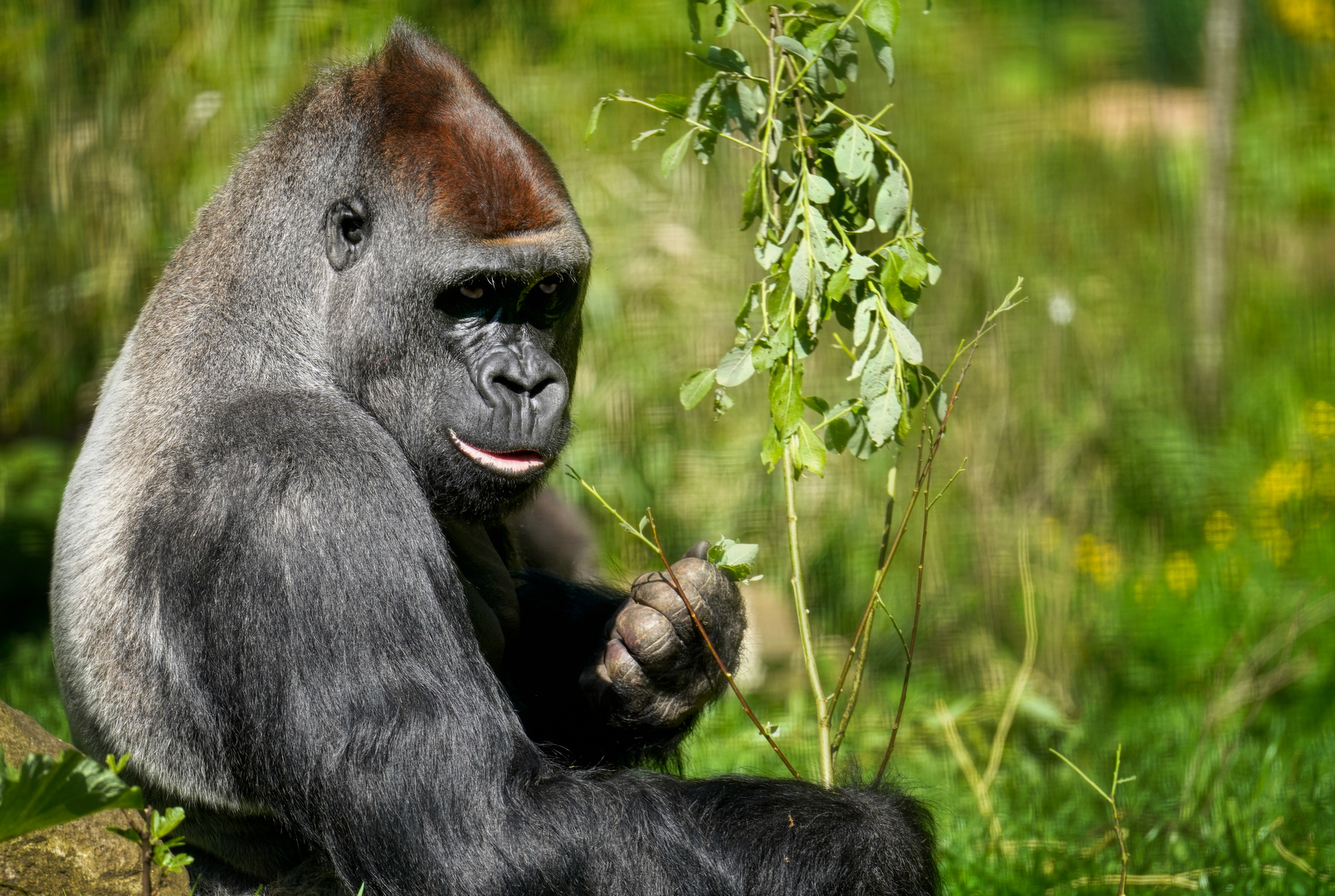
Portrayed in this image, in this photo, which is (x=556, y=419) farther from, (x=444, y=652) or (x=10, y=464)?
(x=10, y=464)

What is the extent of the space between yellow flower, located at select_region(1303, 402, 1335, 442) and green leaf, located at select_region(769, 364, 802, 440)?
5.06 meters

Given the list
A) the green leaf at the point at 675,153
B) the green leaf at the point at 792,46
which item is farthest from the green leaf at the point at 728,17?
the green leaf at the point at 675,153

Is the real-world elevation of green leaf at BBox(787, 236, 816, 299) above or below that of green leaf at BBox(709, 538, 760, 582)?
above

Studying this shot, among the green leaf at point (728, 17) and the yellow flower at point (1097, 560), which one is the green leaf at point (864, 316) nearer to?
the green leaf at point (728, 17)

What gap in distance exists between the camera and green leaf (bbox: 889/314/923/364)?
2727 mm

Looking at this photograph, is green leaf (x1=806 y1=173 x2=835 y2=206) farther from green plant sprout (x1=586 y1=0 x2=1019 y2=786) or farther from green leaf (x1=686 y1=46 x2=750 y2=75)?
green leaf (x1=686 y1=46 x2=750 y2=75)

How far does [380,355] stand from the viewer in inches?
114

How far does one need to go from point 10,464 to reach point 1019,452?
4681mm

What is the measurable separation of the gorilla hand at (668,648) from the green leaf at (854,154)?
881mm

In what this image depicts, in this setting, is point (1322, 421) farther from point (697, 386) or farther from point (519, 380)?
point (519, 380)

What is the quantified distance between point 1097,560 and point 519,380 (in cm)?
425

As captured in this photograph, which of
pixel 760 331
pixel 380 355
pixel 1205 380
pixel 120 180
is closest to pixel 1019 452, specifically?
pixel 1205 380

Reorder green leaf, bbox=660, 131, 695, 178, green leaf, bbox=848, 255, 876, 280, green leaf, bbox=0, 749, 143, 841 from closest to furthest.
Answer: green leaf, bbox=0, 749, 143, 841 < green leaf, bbox=848, 255, 876, 280 < green leaf, bbox=660, 131, 695, 178

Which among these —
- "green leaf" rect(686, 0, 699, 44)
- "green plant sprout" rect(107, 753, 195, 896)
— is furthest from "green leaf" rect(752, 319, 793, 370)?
"green plant sprout" rect(107, 753, 195, 896)
